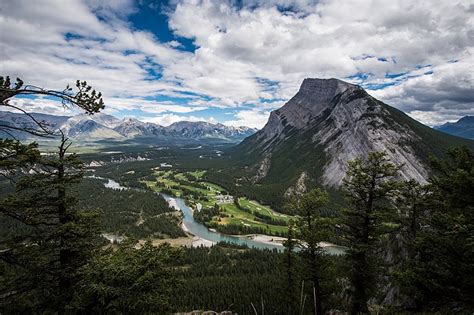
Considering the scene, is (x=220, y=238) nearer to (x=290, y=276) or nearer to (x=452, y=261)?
(x=290, y=276)

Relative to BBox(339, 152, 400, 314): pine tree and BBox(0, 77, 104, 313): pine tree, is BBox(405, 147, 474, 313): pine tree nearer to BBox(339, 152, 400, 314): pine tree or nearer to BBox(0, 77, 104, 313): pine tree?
BBox(339, 152, 400, 314): pine tree

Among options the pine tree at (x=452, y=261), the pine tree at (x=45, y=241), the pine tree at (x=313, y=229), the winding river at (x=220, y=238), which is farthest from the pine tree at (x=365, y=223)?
the winding river at (x=220, y=238)

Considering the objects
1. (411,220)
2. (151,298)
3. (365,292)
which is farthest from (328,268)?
(151,298)

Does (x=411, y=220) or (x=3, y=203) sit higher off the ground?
(x=3, y=203)

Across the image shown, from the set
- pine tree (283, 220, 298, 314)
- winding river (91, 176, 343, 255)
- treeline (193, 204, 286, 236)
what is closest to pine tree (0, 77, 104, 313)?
pine tree (283, 220, 298, 314)

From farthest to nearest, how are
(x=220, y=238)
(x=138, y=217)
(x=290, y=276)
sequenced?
(x=138, y=217) → (x=220, y=238) → (x=290, y=276)

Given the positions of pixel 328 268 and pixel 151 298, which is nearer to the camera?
pixel 151 298

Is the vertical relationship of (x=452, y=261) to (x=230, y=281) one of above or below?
above

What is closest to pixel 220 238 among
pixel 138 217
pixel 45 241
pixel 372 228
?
pixel 138 217

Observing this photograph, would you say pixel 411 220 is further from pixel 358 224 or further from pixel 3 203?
pixel 3 203

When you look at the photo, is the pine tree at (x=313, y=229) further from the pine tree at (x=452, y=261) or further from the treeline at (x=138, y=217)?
the treeline at (x=138, y=217)

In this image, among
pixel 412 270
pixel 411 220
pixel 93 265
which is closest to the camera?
pixel 93 265
